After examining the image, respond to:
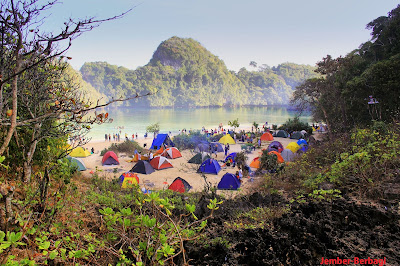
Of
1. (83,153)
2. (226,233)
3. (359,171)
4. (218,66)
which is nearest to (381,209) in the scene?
(359,171)

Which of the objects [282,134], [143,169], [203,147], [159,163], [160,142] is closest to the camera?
[143,169]

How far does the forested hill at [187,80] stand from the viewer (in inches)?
5300

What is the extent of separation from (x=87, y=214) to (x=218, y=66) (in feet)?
560

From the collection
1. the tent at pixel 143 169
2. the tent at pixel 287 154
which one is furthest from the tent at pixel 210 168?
the tent at pixel 287 154

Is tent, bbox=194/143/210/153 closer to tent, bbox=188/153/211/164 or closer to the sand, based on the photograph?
the sand

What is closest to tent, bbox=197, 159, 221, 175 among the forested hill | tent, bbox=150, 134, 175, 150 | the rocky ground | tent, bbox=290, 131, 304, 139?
tent, bbox=150, 134, 175, 150

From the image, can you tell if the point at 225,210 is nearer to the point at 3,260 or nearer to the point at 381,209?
the point at 381,209

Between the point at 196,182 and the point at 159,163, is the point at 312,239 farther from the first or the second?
the point at 159,163

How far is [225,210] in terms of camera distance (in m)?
4.25

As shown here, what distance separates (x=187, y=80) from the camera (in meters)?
148

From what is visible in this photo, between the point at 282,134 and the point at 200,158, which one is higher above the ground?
the point at 282,134

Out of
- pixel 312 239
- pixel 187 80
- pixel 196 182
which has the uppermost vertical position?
pixel 187 80

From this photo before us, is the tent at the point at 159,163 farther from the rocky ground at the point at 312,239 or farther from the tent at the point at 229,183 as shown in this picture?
the rocky ground at the point at 312,239

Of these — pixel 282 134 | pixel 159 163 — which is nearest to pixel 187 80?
pixel 282 134
